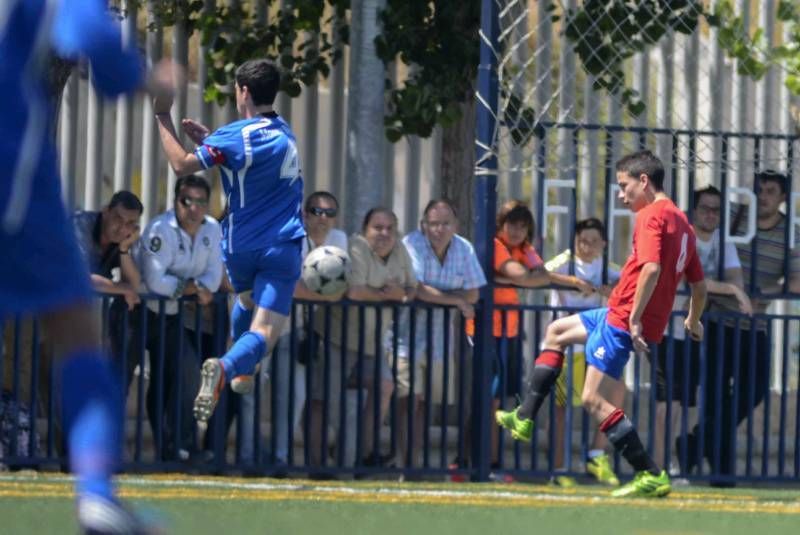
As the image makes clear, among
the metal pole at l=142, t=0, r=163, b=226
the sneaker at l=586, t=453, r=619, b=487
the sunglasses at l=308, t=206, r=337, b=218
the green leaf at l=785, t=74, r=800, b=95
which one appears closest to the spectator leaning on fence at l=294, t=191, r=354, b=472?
the sunglasses at l=308, t=206, r=337, b=218

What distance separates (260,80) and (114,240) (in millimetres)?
1844

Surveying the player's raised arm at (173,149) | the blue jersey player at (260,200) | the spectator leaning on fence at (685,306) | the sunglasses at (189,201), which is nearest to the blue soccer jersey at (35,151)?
the player's raised arm at (173,149)

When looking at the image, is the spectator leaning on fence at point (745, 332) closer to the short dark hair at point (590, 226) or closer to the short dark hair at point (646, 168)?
the short dark hair at point (590, 226)

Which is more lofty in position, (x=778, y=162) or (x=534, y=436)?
(x=778, y=162)

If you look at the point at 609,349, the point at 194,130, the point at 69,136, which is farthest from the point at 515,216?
the point at 69,136

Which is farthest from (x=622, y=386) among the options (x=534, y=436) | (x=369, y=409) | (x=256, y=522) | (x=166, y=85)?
(x=166, y=85)

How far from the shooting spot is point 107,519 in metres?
5.10

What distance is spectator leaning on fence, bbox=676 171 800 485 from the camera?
12.0 meters

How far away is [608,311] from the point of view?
414 inches

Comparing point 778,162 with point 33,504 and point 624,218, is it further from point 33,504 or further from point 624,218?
point 33,504

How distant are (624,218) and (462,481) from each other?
521cm

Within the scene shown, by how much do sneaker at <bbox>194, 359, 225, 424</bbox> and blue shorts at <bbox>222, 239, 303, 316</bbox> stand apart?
0.57 meters

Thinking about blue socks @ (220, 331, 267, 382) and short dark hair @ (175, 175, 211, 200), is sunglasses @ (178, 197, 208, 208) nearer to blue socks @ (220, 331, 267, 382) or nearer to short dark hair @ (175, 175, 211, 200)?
short dark hair @ (175, 175, 211, 200)

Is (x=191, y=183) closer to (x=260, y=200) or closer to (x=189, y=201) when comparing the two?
(x=189, y=201)
